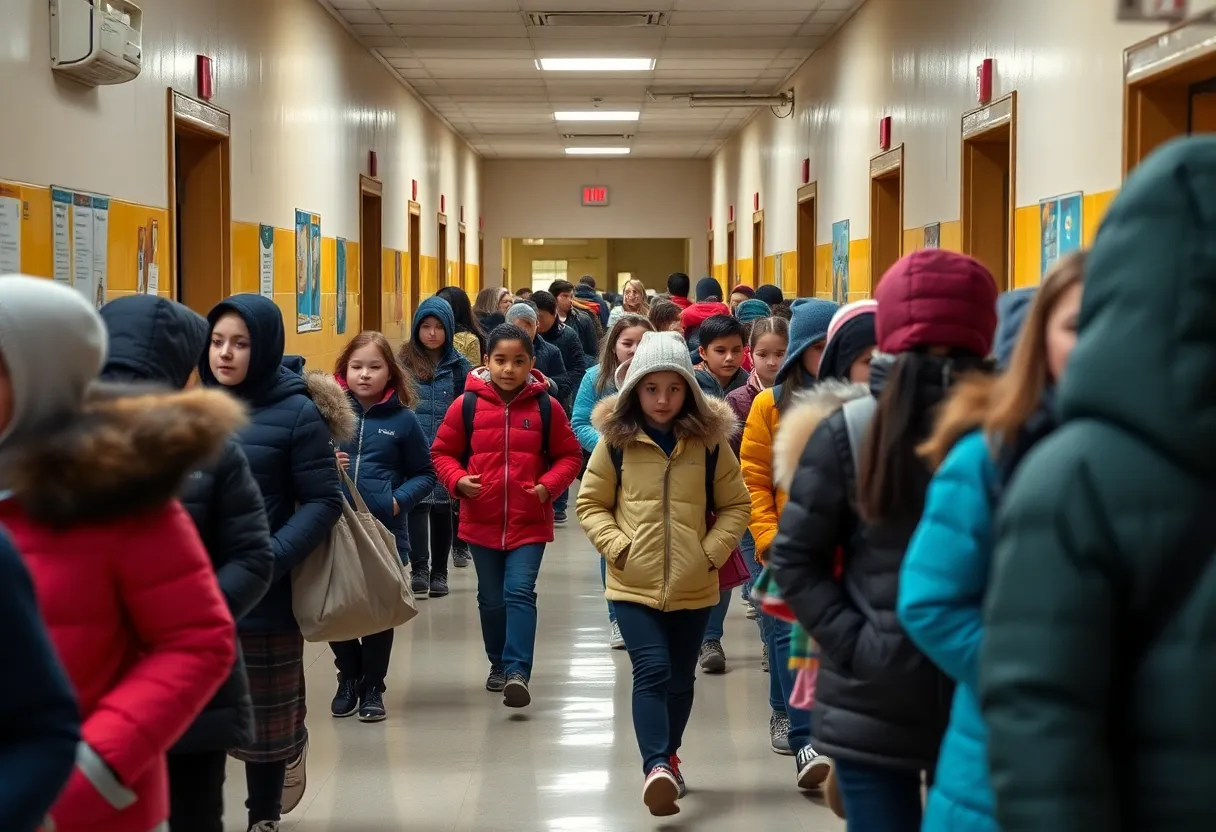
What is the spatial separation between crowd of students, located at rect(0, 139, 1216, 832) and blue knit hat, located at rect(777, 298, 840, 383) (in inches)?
0.5

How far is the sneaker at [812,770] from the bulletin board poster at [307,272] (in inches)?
240

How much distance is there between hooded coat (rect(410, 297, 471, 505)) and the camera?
7.94 meters

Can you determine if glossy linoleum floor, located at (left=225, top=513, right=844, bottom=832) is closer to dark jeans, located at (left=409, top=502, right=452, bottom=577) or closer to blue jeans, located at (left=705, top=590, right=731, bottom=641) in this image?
blue jeans, located at (left=705, top=590, right=731, bottom=641)

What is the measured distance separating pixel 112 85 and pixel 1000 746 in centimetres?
578

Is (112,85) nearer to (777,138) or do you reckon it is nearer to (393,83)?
(393,83)

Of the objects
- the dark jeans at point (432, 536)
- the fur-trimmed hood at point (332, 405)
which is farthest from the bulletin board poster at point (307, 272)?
the fur-trimmed hood at point (332, 405)

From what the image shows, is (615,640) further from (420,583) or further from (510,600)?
(420,583)

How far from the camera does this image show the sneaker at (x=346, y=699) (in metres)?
5.61

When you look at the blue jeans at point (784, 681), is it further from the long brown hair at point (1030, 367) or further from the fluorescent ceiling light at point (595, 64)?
the fluorescent ceiling light at point (595, 64)

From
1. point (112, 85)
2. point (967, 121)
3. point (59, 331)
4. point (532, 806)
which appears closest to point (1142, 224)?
point (59, 331)

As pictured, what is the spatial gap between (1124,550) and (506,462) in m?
4.53

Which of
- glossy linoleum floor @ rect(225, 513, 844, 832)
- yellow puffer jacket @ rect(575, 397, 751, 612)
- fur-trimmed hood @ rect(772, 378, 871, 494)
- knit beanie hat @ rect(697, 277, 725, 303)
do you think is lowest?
glossy linoleum floor @ rect(225, 513, 844, 832)

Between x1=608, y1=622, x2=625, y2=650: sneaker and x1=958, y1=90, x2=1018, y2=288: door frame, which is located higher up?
x1=958, y1=90, x2=1018, y2=288: door frame

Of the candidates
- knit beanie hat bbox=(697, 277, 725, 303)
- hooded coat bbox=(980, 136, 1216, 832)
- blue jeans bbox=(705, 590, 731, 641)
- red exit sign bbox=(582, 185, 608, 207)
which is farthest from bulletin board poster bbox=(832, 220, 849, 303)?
red exit sign bbox=(582, 185, 608, 207)
